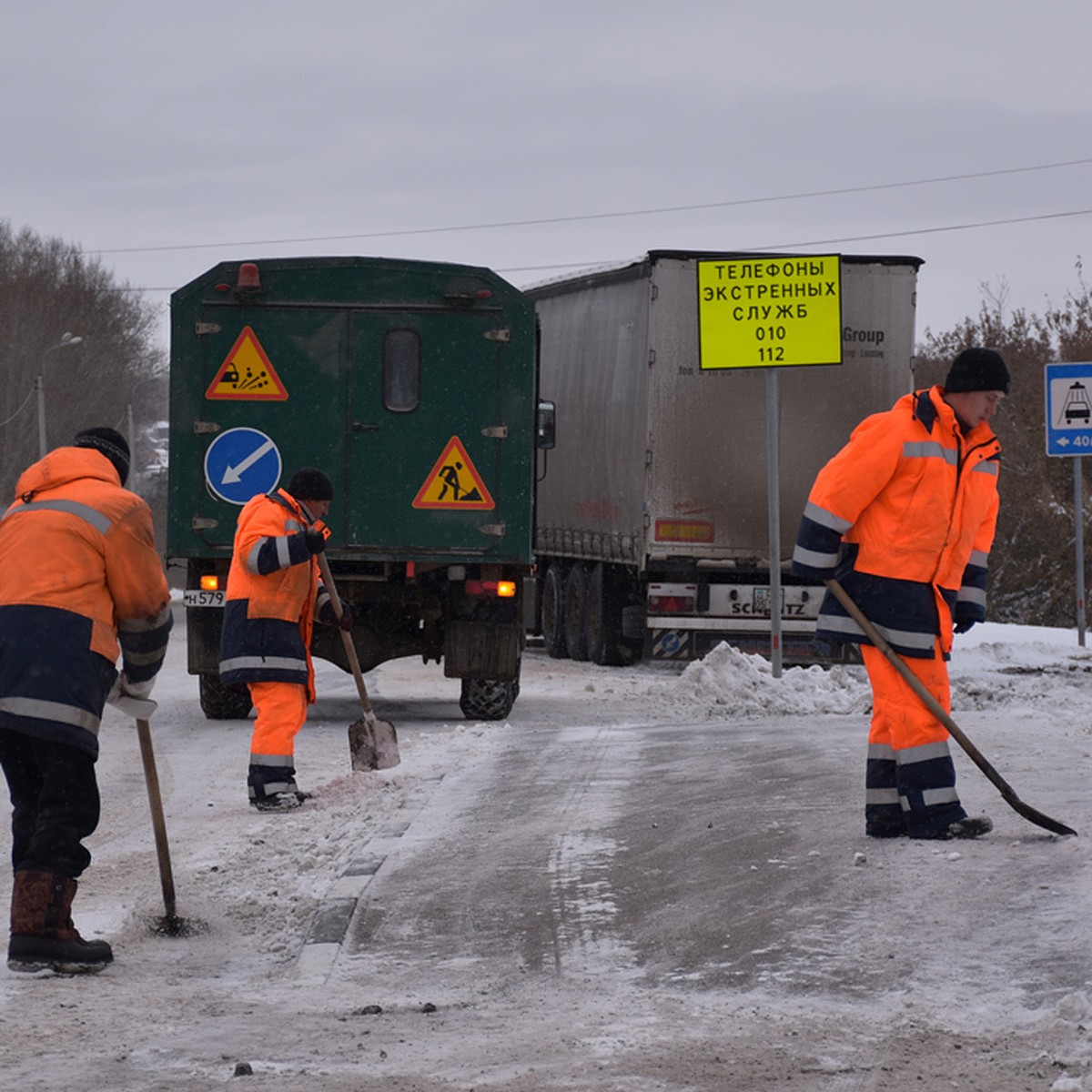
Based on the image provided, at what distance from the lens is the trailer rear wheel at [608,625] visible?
69.7 feet

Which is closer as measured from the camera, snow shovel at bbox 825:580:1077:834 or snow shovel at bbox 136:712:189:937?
snow shovel at bbox 136:712:189:937

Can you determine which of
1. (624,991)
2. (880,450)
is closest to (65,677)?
(624,991)

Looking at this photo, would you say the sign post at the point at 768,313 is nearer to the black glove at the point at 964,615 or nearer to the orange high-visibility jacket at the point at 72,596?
the black glove at the point at 964,615

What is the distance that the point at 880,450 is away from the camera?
746 cm

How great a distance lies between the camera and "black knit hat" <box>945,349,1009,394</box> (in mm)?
7586

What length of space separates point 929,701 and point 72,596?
3.02 metres

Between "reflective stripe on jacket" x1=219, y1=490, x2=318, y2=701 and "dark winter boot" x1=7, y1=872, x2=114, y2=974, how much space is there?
371cm

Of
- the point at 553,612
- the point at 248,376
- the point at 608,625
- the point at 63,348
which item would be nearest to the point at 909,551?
the point at 248,376

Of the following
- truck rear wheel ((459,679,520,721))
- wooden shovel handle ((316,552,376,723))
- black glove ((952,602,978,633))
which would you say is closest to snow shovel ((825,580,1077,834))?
black glove ((952,602,978,633))

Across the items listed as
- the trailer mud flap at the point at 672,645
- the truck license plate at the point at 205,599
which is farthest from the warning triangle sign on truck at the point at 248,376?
the trailer mud flap at the point at 672,645

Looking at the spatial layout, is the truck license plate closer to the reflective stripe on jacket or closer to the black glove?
the reflective stripe on jacket

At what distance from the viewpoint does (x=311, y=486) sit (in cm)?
1049

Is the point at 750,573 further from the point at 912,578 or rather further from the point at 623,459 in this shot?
the point at 912,578

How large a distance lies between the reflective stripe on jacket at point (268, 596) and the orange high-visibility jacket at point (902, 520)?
3.52 m
